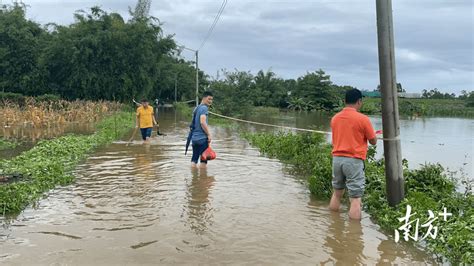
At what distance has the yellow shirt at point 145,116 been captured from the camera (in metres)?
14.7

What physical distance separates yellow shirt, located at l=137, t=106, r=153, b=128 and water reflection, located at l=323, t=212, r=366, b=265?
30.1ft

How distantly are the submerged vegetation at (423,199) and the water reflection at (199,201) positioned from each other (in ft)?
6.43

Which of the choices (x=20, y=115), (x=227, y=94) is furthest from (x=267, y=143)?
(x=227, y=94)

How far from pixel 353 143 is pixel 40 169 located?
620 cm

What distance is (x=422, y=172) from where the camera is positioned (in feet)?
26.2

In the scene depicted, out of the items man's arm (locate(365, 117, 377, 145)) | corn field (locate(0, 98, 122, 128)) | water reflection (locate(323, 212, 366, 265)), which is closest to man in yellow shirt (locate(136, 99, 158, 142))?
corn field (locate(0, 98, 122, 128))

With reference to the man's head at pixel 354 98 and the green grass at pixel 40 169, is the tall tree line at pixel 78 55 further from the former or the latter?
the man's head at pixel 354 98

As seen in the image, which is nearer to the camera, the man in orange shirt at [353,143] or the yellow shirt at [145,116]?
the man in orange shirt at [353,143]

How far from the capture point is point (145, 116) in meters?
14.8

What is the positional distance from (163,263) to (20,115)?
63.0 feet

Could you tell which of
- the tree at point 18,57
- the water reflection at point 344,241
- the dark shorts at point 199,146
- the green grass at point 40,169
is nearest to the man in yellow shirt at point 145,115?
the green grass at point 40,169

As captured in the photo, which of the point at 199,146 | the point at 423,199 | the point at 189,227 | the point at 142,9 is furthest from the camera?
the point at 142,9

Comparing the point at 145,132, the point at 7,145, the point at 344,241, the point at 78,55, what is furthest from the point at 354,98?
the point at 78,55

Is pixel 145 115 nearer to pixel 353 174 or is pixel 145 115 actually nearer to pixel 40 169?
pixel 40 169
